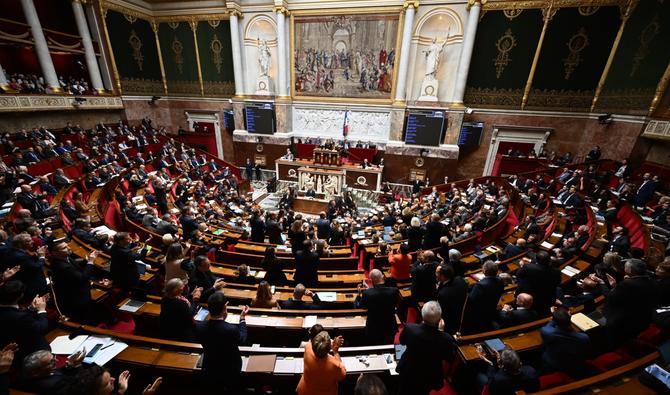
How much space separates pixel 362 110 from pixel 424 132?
392 cm

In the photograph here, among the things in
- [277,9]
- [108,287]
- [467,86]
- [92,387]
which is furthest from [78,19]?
[467,86]

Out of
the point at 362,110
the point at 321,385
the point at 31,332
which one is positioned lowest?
the point at 321,385

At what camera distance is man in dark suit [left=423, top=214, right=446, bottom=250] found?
5.97 metres

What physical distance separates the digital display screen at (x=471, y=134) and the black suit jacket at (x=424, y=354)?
14242mm

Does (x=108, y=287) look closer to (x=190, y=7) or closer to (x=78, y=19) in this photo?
(x=78, y=19)

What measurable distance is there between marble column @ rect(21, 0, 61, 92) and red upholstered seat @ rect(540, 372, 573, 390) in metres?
19.9

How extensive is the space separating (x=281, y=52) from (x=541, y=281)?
55.3 ft

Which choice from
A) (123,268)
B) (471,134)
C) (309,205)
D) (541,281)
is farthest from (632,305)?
(471,134)

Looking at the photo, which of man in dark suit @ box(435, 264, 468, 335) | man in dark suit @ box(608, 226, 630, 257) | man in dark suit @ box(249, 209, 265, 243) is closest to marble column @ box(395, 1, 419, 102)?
man in dark suit @ box(249, 209, 265, 243)

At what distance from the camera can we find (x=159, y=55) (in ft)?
59.1

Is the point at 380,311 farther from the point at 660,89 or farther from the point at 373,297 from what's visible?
the point at 660,89

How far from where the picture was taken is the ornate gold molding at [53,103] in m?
10.9

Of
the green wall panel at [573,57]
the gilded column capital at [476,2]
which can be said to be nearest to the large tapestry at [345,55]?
the gilded column capital at [476,2]

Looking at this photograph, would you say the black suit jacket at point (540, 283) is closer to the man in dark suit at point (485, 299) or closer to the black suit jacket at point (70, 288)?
the man in dark suit at point (485, 299)
